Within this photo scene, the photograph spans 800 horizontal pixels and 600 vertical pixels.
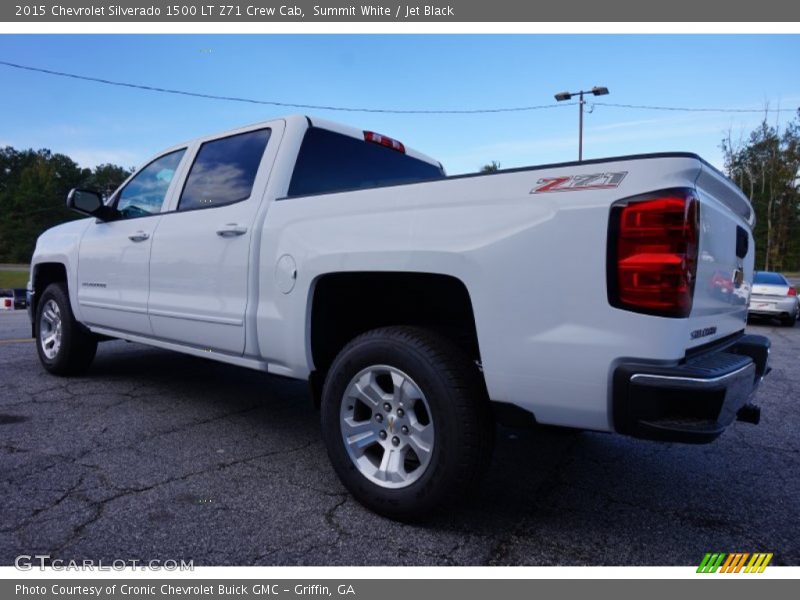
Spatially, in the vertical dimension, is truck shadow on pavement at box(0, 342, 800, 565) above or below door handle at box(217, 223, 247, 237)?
below

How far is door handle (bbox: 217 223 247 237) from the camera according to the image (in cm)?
318

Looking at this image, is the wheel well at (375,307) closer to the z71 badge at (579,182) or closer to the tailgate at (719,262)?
the z71 badge at (579,182)

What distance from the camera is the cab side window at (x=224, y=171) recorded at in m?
3.48

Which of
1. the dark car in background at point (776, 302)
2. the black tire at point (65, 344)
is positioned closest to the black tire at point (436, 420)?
the black tire at point (65, 344)

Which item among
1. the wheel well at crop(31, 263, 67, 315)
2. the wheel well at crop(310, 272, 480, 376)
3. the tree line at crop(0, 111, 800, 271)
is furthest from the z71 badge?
the tree line at crop(0, 111, 800, 271)

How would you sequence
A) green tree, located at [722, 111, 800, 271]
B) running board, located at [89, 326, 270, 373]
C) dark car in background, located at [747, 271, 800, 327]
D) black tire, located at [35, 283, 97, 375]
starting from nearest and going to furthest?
running board, located at [89, 326, 270, 373] < black tire, located at [35, 283, 97, 375] < dark car in background, located at [747, 271, 800, 327] < green tree, located at [722, 111, 800, 271]

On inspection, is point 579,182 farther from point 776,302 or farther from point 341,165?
point 776,302

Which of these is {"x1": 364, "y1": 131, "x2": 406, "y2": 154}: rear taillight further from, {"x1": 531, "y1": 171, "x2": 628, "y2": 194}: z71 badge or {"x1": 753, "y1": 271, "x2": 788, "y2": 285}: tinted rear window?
{"x1": 753, "y1": 271, "x2": 788, "y2": 285}: tinted rear window

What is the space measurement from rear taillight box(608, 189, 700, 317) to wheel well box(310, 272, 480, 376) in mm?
842

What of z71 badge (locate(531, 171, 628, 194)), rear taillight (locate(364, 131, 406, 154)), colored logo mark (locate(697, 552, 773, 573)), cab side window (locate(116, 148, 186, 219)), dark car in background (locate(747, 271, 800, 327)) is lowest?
dark car in background (locate(747, 271, 800, 327))

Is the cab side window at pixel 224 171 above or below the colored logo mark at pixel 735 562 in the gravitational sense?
above

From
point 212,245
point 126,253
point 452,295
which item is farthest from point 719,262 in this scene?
point 126,253

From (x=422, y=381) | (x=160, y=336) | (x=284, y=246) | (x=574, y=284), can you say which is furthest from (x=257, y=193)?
(x=574, y=284)

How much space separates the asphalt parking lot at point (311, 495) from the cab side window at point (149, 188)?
57.8 inches
